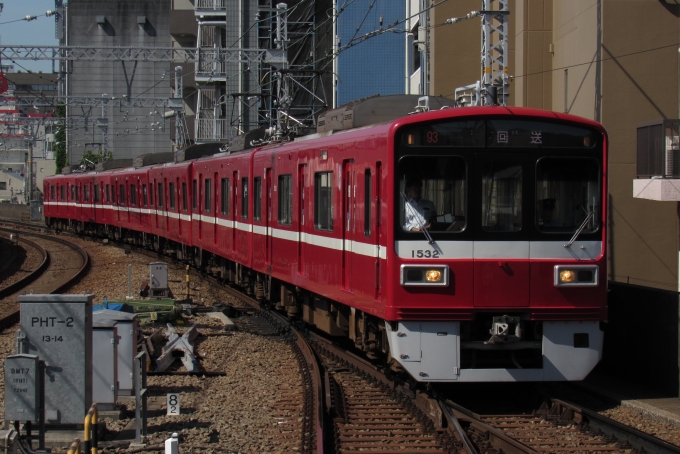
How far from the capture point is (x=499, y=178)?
774cm

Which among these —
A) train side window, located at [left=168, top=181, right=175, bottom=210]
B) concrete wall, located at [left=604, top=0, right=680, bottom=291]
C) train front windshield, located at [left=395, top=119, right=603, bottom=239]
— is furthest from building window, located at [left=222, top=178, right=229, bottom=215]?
train front windshield, located at [left=395, top=119, right=603, bottom=239]

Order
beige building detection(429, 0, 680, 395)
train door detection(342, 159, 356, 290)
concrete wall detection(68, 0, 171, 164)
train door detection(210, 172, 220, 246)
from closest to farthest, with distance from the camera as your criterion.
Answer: train door detection(342, 159, 356, 290)
beige building detection(429, 0, 680, 395)
train door detection(210, 172, 220, 246)
concrete wall detection(68, 0, 171, 164)

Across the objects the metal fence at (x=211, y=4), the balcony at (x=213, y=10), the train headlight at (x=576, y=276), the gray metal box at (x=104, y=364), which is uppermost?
the metal fence at (x=211, y=4)

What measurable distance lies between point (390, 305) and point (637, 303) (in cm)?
290

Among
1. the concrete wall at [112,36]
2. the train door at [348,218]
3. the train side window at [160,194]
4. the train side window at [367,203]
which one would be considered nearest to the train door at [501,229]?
the train side window at [367,203]

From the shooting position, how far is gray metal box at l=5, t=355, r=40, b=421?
20.0 ft

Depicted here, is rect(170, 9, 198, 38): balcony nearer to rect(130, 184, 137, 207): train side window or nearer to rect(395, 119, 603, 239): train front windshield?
rect(130, 184, 137, 207): train side window

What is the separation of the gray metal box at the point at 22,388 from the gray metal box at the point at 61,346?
47cm

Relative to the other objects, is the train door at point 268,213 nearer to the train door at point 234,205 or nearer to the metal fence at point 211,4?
the train door at point 234,205

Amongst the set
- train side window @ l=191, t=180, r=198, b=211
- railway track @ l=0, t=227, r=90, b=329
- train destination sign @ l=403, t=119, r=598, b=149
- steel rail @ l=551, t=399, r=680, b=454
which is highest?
train destination sign @ l=403, t=119, r=598, b=149

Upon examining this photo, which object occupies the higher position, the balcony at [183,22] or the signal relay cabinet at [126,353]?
the balcony at [183,22]

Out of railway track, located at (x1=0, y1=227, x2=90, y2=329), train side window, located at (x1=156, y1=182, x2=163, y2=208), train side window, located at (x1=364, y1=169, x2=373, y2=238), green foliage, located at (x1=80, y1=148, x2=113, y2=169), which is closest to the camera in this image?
train side window, located at (x1=364, y1=169, x2=373, y2=238)

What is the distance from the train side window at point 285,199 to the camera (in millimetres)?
11547

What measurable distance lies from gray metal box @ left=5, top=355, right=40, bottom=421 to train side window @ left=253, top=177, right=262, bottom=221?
7.44m
